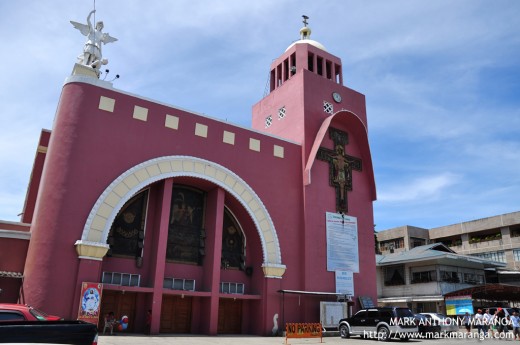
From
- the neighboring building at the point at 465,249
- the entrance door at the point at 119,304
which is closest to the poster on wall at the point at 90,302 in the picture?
the entrance door at the point at 119,304

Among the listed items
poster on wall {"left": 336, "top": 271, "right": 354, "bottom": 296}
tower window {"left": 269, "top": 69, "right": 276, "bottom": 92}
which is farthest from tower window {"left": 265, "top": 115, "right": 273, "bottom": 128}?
poster on wall {"left": 336, "top": 271, "right": 354, "bottom": 296}

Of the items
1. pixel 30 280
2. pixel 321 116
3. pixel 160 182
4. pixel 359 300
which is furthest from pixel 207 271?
pixel 321 116

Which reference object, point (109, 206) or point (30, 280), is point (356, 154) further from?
point (30, 280)

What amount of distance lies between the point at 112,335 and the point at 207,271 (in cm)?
588

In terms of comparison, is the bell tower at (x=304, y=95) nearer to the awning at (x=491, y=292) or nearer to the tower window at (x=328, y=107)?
the tower window at (x=328, y=107)

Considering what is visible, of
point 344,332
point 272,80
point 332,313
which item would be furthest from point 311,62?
point 344,332

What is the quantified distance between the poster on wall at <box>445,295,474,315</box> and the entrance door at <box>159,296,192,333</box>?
17953mm

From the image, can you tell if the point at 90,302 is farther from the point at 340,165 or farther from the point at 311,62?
the point at 311,62

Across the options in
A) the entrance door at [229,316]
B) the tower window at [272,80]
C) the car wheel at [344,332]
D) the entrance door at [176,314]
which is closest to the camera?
the entrance door at [176,314]

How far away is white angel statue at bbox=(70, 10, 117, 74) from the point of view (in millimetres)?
23250

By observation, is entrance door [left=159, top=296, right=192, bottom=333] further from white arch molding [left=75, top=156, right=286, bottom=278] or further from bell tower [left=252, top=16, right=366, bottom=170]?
bell tower [left=252, top=16, right=366, bottom=170]

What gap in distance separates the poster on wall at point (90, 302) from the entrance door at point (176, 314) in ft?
14.8

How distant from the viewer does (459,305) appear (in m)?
27.7

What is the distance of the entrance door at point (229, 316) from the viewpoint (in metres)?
23.0
